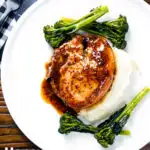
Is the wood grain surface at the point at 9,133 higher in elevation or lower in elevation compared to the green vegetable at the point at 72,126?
lower

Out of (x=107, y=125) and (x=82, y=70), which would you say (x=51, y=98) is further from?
(x=107, y=125)

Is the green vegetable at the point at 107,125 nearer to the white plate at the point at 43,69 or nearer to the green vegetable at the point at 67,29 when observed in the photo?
the white plate at the point at 43,69

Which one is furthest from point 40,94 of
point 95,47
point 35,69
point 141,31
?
point 141,31

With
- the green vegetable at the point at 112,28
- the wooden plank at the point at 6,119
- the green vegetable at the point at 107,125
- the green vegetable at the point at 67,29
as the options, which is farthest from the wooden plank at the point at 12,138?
the green vegetable at the point at 112,28

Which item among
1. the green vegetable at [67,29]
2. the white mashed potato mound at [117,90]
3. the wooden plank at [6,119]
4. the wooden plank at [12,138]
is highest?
the green vegetable at [67,29]

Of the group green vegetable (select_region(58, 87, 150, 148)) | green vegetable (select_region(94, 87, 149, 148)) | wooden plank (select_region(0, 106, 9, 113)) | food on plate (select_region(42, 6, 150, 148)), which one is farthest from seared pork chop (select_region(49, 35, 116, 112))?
wooden plank (select_region(0, 106, 9, 113))

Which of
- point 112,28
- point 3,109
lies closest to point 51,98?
point 3,109

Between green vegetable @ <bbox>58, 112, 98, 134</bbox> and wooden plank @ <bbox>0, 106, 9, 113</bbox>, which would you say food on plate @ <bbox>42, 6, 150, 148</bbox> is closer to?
green vegetable @ <bbox>58, 112, 98, 134</bbox>
